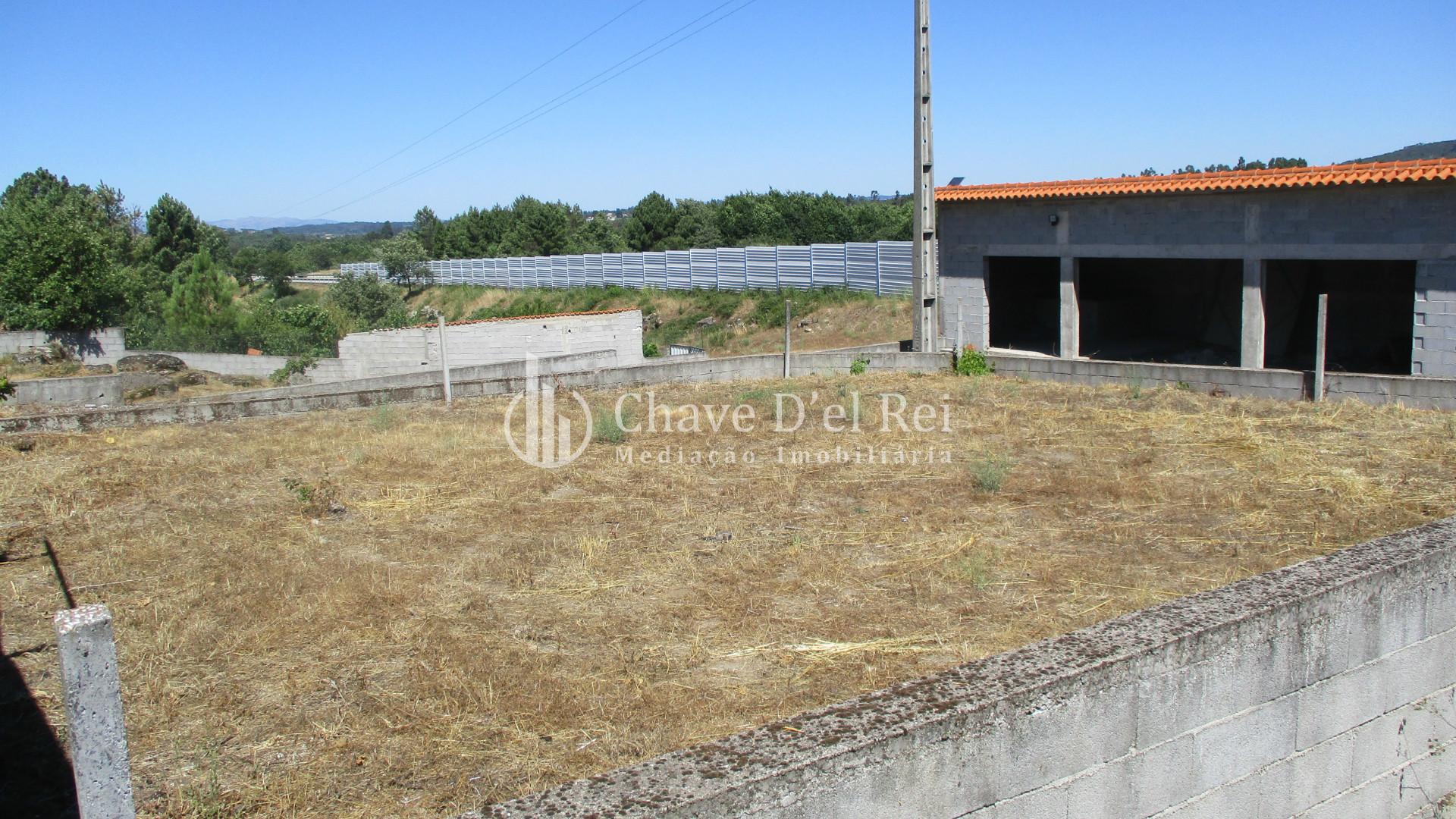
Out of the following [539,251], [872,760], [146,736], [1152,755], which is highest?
[539,251]

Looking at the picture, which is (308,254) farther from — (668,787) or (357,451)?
(668,787)

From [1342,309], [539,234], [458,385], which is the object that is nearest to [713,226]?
[539,234]

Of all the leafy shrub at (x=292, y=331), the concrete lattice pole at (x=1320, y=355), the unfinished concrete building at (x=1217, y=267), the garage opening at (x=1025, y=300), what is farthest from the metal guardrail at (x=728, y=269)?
the concrete lattice pole at (x=1320, y=355)

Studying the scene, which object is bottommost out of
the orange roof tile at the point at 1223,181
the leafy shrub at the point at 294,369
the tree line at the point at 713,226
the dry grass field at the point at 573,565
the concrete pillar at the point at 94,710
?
the dry grass field at the point at 573,565

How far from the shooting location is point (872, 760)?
8.28 ft

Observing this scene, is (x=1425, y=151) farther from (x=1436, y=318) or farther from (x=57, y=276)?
(x=57, y=276)

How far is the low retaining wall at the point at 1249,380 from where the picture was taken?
11734 mm

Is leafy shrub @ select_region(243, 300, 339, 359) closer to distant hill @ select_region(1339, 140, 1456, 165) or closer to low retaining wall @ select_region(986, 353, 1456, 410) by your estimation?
low retaining wall @ select_region(986, 353, 1456, 410)

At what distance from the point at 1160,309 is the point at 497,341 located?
1427 cm

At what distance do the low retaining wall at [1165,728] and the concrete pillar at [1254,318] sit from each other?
12.8 meters

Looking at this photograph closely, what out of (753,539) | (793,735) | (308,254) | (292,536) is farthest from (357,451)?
(308,254)

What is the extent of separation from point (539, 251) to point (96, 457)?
170 ft

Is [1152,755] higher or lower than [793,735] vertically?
lower

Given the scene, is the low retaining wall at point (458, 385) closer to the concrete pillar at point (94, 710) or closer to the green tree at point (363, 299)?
the concrete pillar at point (94, 710)
